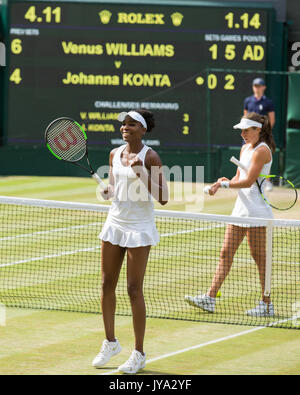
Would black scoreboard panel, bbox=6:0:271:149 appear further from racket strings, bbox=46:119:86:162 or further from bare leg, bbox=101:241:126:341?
bare leg, bbox=101:241:126:341

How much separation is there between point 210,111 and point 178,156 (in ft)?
3.66

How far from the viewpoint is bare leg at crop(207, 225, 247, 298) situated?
9.22m

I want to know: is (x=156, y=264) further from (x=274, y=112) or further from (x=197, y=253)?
(x=274, y=112)

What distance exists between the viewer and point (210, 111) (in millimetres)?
19406

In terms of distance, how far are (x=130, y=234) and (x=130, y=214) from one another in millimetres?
157

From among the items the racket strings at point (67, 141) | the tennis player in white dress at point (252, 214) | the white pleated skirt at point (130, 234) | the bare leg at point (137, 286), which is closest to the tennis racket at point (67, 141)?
the racket strings at point (67, 141)

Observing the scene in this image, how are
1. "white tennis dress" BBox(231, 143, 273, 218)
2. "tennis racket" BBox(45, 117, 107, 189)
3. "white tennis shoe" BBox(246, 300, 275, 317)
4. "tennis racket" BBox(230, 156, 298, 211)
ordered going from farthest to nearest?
"tennis racket" BBox(230, 156, 298, 211)
"white tennis dress" BBox(231, 143, 273, 218)
"white tennis shoe" BBox(246, 300, 275, 317)
"tennis racket" BBox(45, 117, 107, 189)

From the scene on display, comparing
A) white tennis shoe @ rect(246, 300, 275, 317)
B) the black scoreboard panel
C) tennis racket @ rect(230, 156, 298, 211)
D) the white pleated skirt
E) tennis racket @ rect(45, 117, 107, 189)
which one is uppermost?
the black scoreboard panel

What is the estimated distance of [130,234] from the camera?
7.17m

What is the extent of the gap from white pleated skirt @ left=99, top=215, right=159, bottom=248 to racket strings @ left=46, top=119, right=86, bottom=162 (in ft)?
3.95

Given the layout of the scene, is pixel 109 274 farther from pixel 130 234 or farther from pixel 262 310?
pixel 262 310

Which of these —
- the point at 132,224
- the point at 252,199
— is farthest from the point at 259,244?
the point at 132,224

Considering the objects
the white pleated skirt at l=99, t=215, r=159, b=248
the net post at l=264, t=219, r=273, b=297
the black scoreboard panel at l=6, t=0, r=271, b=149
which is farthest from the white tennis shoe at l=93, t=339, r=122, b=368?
the black scoreboard panel at l=6, t=0, r=271, b=149
